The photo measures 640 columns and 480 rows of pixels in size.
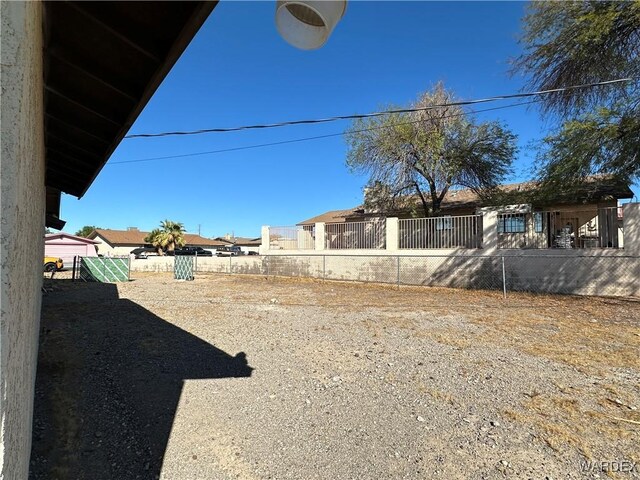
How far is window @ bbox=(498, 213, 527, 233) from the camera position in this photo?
14330 millimetres

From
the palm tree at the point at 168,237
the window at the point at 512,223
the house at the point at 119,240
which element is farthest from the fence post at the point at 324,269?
the house at the point at 119,240

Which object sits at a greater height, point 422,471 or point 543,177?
point 543,177

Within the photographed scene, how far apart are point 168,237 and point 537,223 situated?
3809 cm

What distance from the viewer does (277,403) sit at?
3.98 m

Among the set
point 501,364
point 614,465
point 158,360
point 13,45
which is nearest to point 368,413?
point 614,465

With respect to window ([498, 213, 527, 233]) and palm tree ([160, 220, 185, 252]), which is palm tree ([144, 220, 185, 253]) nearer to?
palm tree ([160, 220, 185, 252])

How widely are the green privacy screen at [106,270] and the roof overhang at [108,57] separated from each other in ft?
59.7

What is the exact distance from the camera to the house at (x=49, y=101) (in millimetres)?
1201

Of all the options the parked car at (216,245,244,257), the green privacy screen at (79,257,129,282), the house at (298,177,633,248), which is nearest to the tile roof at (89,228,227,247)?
the parked car at (216,245,244,257)

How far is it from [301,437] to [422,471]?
1067 millimetres

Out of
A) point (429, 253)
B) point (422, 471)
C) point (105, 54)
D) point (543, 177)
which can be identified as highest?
point (543, 177)

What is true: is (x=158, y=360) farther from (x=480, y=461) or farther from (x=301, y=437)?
(x=480, y=461)

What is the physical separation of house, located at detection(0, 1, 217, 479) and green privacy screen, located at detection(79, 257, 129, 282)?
16621 mm

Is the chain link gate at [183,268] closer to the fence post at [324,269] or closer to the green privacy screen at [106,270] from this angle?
the green privacy screen at [106,270]
